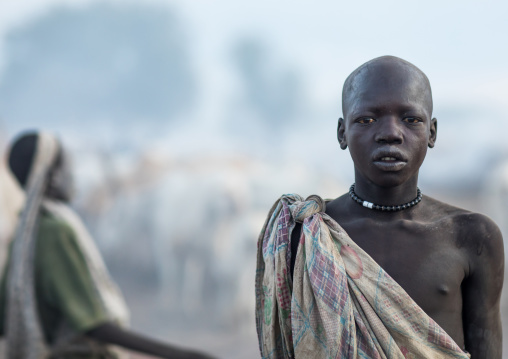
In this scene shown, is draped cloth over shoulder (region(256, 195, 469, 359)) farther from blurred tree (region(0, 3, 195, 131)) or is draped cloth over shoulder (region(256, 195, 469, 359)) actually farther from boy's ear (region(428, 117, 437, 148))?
blurred tree (region(0, 3, 195, 131))

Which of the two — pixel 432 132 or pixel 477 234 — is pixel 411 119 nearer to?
pixel 432 132

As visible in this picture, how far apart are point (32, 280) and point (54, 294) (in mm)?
125

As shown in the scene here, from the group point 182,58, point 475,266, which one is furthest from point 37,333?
point 182,58

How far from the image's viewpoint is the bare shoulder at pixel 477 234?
58.3 inches

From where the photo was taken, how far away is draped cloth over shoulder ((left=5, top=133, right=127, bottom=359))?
2.91 meters

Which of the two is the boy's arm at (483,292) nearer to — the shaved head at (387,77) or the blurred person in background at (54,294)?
the shaved head at (387,77)

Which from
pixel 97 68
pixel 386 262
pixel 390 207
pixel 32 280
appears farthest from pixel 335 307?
pixel 97 68

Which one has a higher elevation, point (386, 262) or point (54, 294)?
point (386, 262)

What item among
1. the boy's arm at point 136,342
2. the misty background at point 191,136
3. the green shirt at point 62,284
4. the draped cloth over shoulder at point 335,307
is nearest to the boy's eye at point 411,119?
the draped cloth over shoulder at point 335,307

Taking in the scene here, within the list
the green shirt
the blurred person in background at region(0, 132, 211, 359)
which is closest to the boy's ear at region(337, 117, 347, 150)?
the blurred person in background at region(0, 132, 211, 359)

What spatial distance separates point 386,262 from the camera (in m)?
1.50

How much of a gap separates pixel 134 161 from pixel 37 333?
7667 millimetres

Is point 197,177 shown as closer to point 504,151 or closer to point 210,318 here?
point 210,318

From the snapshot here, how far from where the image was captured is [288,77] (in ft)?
32.1
